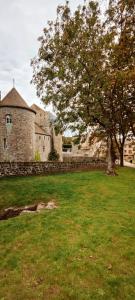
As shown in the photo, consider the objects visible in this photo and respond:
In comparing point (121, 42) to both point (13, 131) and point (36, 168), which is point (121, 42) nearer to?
point (36, 168)

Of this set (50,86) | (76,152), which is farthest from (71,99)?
(76,152)

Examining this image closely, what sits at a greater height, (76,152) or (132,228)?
(76,152)

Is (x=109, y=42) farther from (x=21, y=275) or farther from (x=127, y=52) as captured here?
(x=21, y=275)

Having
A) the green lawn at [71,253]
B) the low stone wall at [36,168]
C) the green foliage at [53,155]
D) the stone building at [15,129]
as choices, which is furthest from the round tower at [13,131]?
the green lawn at [71,253]

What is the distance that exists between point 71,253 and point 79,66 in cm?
1501

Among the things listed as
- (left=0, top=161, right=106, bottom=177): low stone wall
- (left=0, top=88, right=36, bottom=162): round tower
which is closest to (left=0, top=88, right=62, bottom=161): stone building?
(left=0, top=88, right=36, bottom=162): round tower

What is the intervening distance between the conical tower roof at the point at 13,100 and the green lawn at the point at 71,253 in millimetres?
22258

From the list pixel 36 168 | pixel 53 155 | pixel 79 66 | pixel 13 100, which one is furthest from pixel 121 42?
pixel 53 155

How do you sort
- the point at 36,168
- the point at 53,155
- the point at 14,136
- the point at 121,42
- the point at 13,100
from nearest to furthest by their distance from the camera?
1. the point at 121,42
2. the point at 36,168
3. the point at 14,136
4. the point at 13,100
5. the point at 53,155

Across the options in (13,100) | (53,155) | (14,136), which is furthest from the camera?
(53,155)

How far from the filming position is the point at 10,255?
7094mm

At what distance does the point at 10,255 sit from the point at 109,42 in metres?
16.7

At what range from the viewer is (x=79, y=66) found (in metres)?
18.3

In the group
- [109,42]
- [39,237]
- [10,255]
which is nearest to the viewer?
[10,255]
